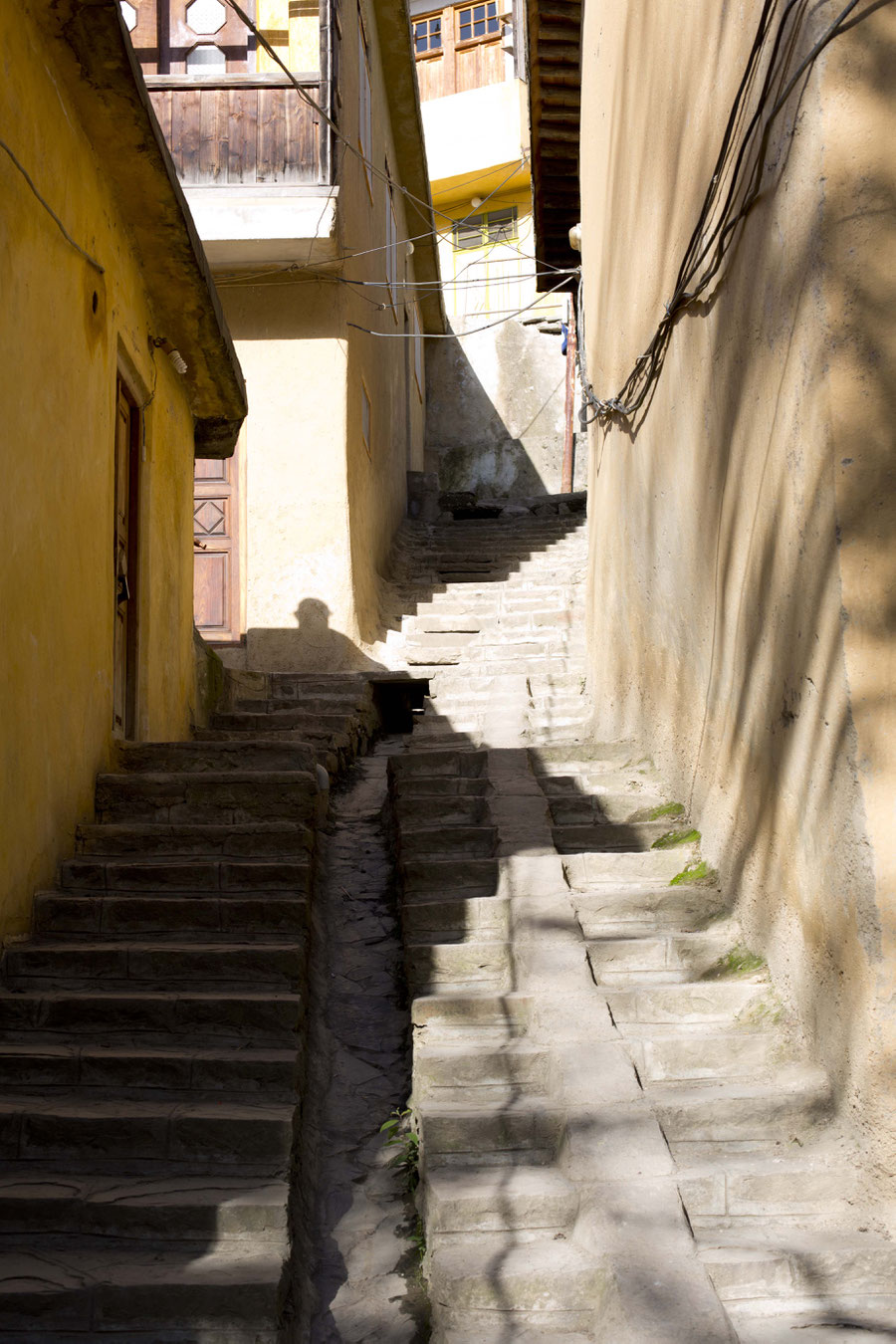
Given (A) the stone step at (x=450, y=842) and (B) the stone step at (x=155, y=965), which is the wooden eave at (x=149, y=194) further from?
(B) the stone step at (x=155, y=965)

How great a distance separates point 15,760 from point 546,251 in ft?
36.2

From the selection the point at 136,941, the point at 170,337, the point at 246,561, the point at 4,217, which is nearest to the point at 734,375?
the point at 4,217

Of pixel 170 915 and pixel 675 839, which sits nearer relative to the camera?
pixel 170 915

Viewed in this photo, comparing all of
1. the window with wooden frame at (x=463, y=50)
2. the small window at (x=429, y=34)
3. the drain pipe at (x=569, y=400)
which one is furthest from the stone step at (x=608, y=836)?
the small window at (x=429, y=34)

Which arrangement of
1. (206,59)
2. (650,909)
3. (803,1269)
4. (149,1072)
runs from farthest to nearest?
(206,59) < (650,909) < (149,1072) < (803,1269)

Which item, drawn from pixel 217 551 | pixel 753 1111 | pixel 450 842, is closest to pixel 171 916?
pixel 450 842

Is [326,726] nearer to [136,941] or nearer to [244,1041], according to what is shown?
[136,941]

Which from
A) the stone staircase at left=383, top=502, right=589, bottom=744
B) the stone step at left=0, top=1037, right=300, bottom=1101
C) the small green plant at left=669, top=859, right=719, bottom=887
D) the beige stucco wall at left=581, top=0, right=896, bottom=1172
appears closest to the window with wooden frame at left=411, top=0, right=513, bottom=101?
the stone staircase at left=383, top=502, right=589, bottom=744

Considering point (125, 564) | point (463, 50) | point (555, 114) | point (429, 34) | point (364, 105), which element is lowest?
point (125, 564)

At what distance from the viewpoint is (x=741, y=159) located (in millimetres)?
4129

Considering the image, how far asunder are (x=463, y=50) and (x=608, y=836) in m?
20.4

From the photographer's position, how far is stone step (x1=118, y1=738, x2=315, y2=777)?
6.00m

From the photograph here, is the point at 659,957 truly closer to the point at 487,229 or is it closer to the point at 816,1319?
the point at 816,1319

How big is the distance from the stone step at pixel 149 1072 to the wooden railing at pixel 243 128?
7.61m
